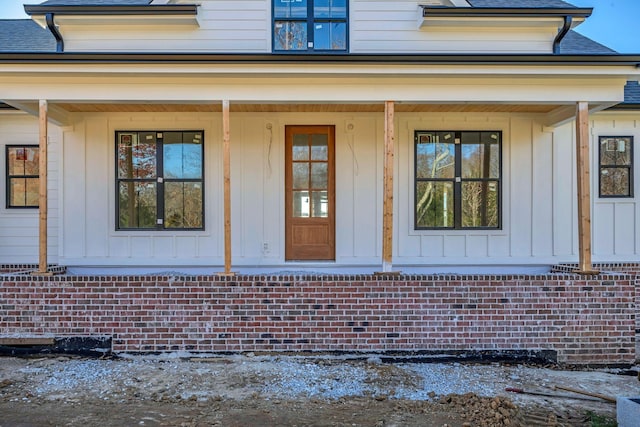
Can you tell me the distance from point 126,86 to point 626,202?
27.2 feet

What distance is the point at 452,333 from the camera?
573 centimetres

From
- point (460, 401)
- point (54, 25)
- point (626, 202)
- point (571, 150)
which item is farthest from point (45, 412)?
point (626, 202)

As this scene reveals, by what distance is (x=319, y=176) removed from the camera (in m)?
7.61

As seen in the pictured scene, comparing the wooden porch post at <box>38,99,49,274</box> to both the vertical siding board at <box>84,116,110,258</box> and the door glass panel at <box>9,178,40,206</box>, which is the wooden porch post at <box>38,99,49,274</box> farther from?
the door glass panel at <box>9,178,40,206</box>

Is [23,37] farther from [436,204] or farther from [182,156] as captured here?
[436,204]

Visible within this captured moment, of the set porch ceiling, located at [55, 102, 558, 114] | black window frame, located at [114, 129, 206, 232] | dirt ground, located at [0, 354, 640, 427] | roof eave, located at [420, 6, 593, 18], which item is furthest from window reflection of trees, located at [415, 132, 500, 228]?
black window frame, located at [114, 129, 206, 232]

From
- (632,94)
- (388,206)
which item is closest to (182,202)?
(388,206)

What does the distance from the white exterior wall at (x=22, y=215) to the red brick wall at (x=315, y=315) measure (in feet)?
7.39

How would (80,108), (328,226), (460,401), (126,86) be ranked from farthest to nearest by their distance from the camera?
(328,226) → (80,108) → (126,86) → (460,401)

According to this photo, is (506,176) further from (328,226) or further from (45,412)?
(45,412)

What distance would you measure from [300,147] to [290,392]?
4195mm

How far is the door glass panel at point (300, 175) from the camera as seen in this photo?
7598 mm

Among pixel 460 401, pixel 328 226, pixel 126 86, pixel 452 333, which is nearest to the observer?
pixel 460 401

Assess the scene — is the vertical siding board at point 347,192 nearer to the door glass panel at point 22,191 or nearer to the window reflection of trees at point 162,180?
the window reflection of trees at point 162,180
